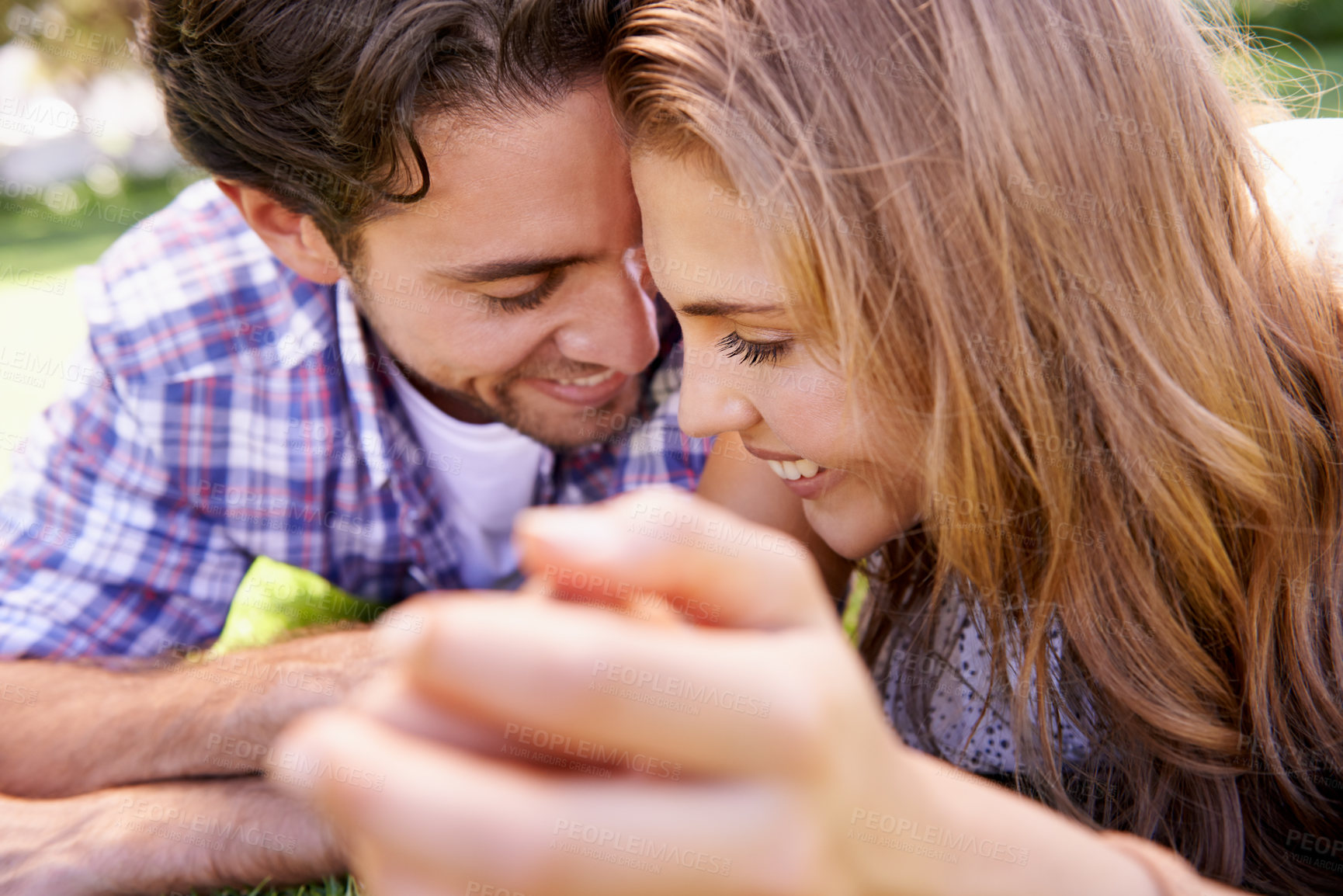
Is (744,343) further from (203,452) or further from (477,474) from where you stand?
(203,452)

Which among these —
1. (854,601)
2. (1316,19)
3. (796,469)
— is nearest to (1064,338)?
(796,469)

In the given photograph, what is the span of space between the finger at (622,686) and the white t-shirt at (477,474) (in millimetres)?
2042

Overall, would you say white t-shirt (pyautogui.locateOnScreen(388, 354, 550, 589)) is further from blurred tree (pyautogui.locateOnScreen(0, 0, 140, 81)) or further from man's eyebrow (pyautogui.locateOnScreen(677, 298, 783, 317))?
blurred tree (pyautogui.locateOnScreen(0, 0, 140, 81))

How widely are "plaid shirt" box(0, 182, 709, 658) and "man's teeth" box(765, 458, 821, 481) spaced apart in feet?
2.14

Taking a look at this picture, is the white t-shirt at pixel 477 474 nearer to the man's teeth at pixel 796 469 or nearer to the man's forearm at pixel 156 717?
the man's forearm at pixel 156 717

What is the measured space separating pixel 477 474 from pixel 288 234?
0.75 metres

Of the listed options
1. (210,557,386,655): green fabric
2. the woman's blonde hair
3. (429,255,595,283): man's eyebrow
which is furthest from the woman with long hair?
(210,557,386,655): green fabric

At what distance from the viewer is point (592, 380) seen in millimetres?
2271

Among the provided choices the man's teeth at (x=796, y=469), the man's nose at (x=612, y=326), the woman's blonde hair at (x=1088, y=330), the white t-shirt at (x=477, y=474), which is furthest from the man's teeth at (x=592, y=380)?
the woman's blonde hair at (x=1088, y=330)

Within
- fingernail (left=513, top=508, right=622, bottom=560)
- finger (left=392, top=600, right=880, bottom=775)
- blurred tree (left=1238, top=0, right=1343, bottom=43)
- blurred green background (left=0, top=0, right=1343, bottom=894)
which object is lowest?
blurred green background (left=0, top=0, right=1343, bottom=894)

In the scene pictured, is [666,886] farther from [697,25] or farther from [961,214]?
[697,25]

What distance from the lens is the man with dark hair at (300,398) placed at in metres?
1.80

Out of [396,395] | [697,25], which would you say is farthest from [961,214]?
[396,395]

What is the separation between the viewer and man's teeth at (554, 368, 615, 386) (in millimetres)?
2256
